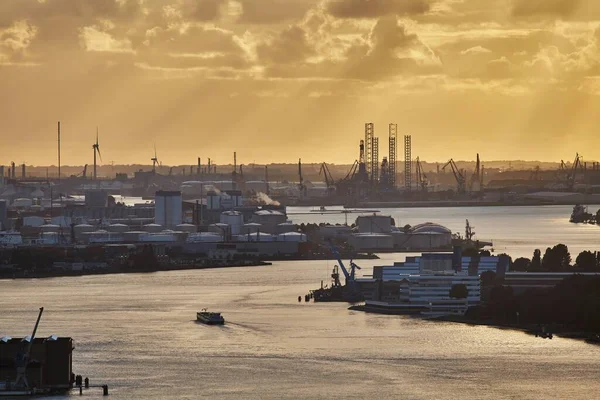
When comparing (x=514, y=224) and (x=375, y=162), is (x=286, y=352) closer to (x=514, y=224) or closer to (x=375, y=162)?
(x=514, y=224)

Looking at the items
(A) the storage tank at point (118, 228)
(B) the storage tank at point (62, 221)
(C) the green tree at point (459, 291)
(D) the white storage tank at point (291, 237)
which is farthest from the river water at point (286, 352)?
(B) the storage tank at point (62, 221)

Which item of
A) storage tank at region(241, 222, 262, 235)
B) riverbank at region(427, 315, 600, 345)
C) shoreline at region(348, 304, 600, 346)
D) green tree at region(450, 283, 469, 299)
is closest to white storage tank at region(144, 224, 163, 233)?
storage tank at region(241, 222, 262, 235)

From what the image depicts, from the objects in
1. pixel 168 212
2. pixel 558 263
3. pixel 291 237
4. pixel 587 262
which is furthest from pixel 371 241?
pixel 587 262

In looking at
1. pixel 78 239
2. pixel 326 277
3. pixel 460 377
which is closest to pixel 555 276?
pixel 326 277

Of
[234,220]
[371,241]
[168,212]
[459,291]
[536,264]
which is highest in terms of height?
[168,212]

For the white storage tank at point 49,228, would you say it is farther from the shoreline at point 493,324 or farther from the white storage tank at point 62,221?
the shoreline at point 493,324
